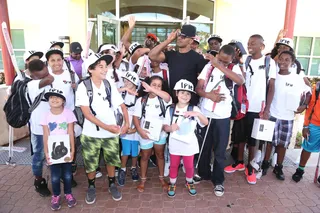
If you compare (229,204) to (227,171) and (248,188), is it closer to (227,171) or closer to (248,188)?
(248,188)

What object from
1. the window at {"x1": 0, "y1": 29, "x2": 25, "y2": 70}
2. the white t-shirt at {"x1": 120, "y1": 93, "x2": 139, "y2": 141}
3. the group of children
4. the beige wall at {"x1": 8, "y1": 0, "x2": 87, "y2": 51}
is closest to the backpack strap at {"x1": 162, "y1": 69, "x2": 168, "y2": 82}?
the group of children

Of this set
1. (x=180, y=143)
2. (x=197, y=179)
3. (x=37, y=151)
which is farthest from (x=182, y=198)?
(x=37, y=151)

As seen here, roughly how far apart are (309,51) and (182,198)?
9149 millimetres

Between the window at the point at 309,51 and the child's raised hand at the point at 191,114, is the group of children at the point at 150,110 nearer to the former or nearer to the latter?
the child's raised hand at the point at 191,114

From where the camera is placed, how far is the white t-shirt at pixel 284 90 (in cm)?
356

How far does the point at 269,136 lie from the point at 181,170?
4.94 feet

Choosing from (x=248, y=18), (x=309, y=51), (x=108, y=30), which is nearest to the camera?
(x=108, y=30)

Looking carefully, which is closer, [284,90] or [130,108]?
[130,108]

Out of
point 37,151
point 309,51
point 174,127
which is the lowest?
point 37,151

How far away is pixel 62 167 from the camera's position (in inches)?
118

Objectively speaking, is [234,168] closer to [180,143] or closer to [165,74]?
[180,143]

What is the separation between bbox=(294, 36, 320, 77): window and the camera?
9531mm

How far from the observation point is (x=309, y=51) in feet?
31.8

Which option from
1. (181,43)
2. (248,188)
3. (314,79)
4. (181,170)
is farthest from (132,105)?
(314,79)
